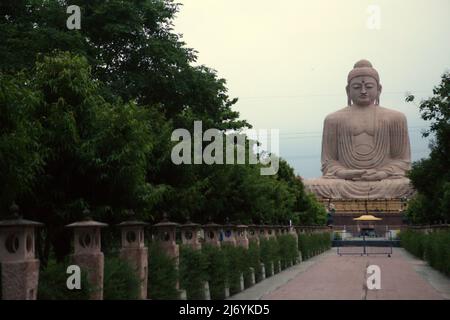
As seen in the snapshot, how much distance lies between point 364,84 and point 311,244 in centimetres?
3628

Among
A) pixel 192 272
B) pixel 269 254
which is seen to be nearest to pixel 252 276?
pixel 269 254

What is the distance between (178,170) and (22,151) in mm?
8915

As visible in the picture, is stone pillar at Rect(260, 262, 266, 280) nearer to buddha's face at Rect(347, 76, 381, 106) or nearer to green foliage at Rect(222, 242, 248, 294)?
green foliage at Rect(222, 242, 248, 294)

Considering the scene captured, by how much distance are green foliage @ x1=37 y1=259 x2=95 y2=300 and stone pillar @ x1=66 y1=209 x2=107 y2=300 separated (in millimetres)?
319

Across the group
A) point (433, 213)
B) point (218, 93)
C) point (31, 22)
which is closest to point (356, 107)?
point (433, 213)

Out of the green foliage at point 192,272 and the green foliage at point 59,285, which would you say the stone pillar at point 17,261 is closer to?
the green foliage at point 59,285

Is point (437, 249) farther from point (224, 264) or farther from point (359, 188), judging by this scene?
point (359, 188)

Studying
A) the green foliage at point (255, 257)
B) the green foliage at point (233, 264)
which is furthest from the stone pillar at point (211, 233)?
the green foliage at point (255, 257)

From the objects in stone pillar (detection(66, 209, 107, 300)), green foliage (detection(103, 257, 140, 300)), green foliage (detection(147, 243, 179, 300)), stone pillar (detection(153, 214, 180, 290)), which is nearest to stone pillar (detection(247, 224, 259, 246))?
stone pillar (detection(153, 214, 180, 290))

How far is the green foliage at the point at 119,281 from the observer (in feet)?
33.3

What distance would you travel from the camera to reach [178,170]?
1928 cm

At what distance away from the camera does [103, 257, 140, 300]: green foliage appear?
10.2 meters

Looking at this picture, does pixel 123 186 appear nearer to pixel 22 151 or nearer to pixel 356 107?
pixel 22 151

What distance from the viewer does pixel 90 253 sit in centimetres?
996
